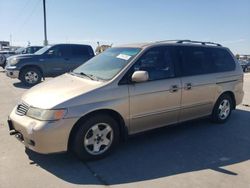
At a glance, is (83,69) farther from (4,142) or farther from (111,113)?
→ (4,142)

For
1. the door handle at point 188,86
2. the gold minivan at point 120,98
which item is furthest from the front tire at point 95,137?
the door handle at point 188,86

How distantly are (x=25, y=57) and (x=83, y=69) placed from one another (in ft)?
25.1

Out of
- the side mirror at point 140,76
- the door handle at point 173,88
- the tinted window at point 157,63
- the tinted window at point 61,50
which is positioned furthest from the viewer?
the tinted window at point 61,50

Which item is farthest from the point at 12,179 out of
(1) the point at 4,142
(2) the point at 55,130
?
(1) the point at 4,142

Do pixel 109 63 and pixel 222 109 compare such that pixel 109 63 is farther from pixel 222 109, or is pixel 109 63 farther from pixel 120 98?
pixel 222 109

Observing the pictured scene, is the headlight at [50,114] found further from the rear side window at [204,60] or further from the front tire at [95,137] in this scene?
the rear side window at [204,60]

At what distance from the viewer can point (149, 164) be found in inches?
157

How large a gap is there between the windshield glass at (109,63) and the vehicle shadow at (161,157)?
1254 mm

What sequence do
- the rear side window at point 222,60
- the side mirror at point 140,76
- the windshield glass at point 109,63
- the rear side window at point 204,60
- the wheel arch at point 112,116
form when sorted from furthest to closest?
1. the rear side window at point 222,60
2. the rear side window at point 204,60
3. the windshield glass at point 109,63
4. the side mirror at point 140,76
5. the wheel arch at point 112,116

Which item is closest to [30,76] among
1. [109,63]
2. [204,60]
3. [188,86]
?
[109,63]

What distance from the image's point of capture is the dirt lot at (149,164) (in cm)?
349

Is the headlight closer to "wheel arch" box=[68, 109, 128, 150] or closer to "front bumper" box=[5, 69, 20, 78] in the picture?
"wheel arch" box=[68, 109, 128, 150]

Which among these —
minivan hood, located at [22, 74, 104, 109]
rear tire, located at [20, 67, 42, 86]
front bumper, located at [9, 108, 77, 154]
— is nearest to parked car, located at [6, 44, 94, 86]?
rear tire, located at [20, 67, 42, 86]

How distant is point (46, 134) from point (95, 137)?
28.9 inches
